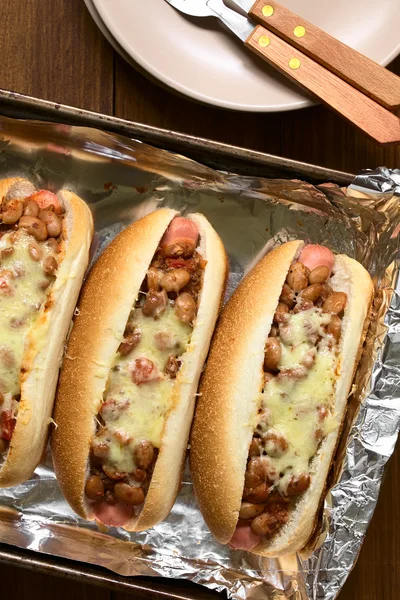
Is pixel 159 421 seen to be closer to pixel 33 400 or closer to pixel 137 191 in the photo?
pixel 33 400

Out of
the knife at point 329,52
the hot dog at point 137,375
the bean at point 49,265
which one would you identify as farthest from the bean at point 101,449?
the knife at point 329,52

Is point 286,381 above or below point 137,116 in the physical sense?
below

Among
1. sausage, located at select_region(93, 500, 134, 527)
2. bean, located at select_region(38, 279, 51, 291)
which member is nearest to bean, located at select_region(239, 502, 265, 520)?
sausage, located at select_region(93, 500, 134, 527)

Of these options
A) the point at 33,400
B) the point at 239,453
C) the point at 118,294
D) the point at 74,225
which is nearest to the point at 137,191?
the point at 74,225

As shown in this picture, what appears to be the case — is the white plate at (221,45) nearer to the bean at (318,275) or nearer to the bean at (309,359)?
the bean at (318,275)

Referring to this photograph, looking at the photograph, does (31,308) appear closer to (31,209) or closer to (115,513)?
(31,209)

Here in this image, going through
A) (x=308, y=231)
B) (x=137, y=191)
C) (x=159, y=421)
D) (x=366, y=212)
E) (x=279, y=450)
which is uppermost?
(x=366, y=212)

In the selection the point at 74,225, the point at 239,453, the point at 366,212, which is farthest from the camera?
the point at 366,212

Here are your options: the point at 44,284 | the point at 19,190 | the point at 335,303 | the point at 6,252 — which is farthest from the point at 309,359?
the point at 19,190
